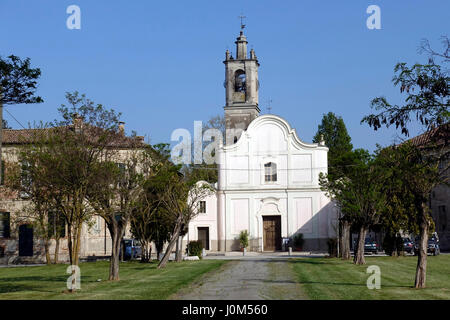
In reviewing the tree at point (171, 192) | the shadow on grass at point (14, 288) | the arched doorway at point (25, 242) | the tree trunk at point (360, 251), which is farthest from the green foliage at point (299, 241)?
the shadow on grass at point (14, 288)

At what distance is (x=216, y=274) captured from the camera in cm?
2573

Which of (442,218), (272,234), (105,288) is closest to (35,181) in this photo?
(105,288)

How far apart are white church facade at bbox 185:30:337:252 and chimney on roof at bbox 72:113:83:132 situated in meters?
30.8

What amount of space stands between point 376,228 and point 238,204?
1168cm

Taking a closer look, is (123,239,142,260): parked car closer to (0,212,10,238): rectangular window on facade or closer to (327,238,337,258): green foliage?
(0,212,10,238): rectangular window on facade

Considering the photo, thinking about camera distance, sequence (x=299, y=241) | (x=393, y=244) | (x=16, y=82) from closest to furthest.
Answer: (x=16, y=82)
(x=393, y=244)
(x=299, y=241)

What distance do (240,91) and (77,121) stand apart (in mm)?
36239

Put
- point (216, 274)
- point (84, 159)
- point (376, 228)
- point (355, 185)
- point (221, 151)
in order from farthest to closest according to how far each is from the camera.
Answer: point (221, 151) → point (376, 228) → point (355, 185) → point (216, 274) → point (84, 159)

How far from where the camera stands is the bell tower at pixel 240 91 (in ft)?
187

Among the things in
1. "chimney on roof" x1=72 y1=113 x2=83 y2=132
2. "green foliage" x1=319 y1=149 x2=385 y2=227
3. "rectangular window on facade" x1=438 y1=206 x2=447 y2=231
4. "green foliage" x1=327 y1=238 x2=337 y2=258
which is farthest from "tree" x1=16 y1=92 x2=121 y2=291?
"rectangular window on facade" x1=438 y1=206 x2=447 y2=231

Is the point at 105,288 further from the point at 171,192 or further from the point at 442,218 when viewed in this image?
the point at 442,218

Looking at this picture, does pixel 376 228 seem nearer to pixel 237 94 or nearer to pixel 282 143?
pixel 282 143

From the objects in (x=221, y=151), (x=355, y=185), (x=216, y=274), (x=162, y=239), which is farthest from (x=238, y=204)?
(x=216, y=274)

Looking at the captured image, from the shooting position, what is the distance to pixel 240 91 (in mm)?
57938
